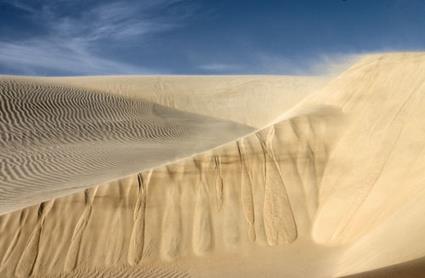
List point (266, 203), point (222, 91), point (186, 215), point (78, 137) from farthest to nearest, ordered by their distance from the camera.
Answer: point (222, 91), point (78, 137), point (266, 203), point (186, 215)

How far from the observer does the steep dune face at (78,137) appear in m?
12.9

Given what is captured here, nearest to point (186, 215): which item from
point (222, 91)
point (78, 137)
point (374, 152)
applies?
point (374, 152)

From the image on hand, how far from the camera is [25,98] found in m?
25.9

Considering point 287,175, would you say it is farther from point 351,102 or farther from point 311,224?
point 351,102

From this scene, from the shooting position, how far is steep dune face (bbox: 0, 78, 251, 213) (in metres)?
12.9

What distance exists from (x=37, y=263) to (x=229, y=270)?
3602 mm

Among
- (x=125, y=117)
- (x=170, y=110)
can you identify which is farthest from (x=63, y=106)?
(x=170, y=110)

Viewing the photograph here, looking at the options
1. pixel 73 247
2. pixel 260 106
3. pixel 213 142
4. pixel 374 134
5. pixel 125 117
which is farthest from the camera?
pixel 260 106

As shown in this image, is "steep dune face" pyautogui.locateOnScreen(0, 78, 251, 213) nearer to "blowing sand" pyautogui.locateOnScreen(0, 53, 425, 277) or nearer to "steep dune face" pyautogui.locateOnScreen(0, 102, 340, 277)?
"blowing sand" pyautogui.locateOnScreen(0, 53, 425, 277)

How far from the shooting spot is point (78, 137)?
20.1 meters

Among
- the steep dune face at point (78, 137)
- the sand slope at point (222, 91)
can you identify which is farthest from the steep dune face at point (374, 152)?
the sand slope at point (222, 91)

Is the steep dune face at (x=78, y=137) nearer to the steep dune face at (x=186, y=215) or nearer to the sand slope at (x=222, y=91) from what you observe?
the steep dune face at (x=186, y=215)

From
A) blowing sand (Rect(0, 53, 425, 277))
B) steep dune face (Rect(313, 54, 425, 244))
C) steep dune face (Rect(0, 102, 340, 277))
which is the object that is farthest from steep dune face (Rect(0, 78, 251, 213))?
steep dune face (Rect(313, 54, 425, 244))

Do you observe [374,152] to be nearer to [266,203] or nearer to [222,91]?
[266,203]
